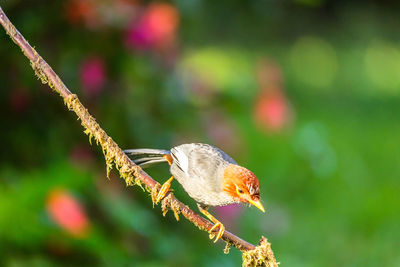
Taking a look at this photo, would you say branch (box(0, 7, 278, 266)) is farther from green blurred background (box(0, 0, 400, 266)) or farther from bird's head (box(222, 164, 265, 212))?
green blurred background (box(0, 0, 400, 266))

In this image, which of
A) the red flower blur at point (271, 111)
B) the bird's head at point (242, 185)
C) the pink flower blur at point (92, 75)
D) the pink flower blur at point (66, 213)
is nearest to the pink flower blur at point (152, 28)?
the pink flower blur at point (92, 75)

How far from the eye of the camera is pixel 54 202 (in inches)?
90.7

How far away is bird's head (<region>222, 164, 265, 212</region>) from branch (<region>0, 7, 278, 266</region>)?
6cm

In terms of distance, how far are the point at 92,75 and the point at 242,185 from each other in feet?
5.64

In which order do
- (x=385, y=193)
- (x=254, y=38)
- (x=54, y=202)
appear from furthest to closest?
(x=254, y=38) → (x=385, y=193) → (x=54, y=202)

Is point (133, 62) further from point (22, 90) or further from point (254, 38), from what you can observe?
point (254, 38)

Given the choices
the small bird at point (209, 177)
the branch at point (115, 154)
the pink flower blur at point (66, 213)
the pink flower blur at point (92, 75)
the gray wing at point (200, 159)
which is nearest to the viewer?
the branch at point (115, 154)

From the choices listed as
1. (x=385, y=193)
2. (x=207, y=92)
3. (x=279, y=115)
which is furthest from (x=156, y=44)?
(x=385, y=193)

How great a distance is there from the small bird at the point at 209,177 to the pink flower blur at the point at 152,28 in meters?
1.44

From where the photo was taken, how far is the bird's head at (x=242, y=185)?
0.96 metres

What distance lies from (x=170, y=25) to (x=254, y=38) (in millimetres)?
6863

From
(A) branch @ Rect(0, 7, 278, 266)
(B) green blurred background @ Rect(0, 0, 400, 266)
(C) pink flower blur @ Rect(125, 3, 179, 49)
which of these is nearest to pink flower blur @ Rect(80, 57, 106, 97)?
(B) green blurred background @ Rect(0, 0, 400, 266)

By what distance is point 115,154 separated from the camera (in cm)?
93

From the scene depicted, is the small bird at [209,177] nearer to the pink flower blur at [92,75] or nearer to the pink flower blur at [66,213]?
the pink flower blur at [66,213]
